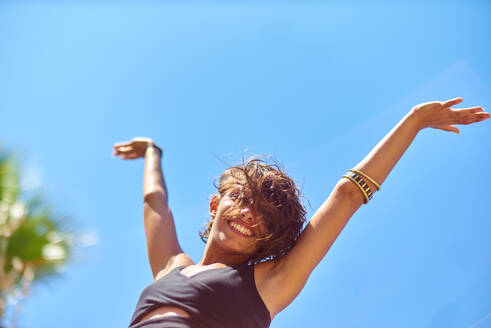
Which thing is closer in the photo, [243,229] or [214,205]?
[243,229]

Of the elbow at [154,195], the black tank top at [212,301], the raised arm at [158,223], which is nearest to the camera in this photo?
the black tank top at [212,301]

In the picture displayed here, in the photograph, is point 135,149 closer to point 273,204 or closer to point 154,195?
point 154,195

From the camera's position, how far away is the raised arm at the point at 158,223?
7.97ft

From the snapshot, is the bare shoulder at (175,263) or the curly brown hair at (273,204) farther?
the bare shoulder at (175,263)

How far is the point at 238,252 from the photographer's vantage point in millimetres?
2199

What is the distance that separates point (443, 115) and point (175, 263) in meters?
1.74

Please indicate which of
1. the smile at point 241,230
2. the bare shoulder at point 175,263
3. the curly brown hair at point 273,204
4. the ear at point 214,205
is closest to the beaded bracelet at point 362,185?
the curly brown hair at point 273,204

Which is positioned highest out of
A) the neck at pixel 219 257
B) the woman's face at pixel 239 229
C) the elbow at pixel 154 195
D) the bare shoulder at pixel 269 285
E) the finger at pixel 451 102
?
the finger at pixel 451 102

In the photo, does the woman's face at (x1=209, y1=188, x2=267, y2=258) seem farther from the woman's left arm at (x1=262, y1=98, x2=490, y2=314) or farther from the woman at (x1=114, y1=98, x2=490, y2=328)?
the woman's left arm at (x1=262, y1=98, x2=490, y2=314)

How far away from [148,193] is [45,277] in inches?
33.9

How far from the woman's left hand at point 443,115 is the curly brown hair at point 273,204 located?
80cm

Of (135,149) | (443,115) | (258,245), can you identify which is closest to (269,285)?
A: (258,245)

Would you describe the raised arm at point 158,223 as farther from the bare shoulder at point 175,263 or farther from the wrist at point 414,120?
the wrist at point 414,120

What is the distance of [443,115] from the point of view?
7.42 ft
